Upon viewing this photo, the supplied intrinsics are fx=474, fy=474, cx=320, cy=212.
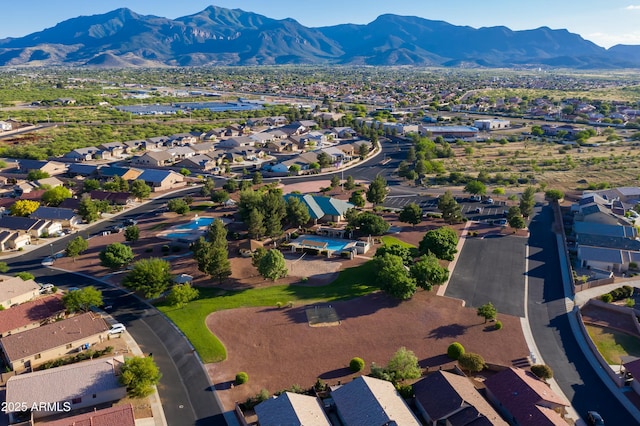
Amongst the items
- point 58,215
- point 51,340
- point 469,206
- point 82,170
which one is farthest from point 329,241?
point 82,170

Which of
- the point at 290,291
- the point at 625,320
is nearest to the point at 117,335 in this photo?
the point at 290,291

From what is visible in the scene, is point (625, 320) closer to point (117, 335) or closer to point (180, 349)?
point (180, 349)

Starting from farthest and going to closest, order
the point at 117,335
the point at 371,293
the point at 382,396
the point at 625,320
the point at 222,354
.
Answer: the point at 371,293 < the point at 625,320 < the point at 117,335 < the point at 222,354 < the point at 382,396

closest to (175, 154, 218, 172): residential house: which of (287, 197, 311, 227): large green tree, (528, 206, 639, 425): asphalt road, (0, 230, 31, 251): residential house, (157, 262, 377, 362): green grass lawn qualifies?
(0, 230, 31, 251): residential house

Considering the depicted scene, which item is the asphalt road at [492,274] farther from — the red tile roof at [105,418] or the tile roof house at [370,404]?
the red tile roof at [105,418]

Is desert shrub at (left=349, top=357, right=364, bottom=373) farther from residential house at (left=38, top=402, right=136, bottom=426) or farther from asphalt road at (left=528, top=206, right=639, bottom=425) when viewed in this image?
residential house at (left=38, top=402, right=136, bottom=426)
